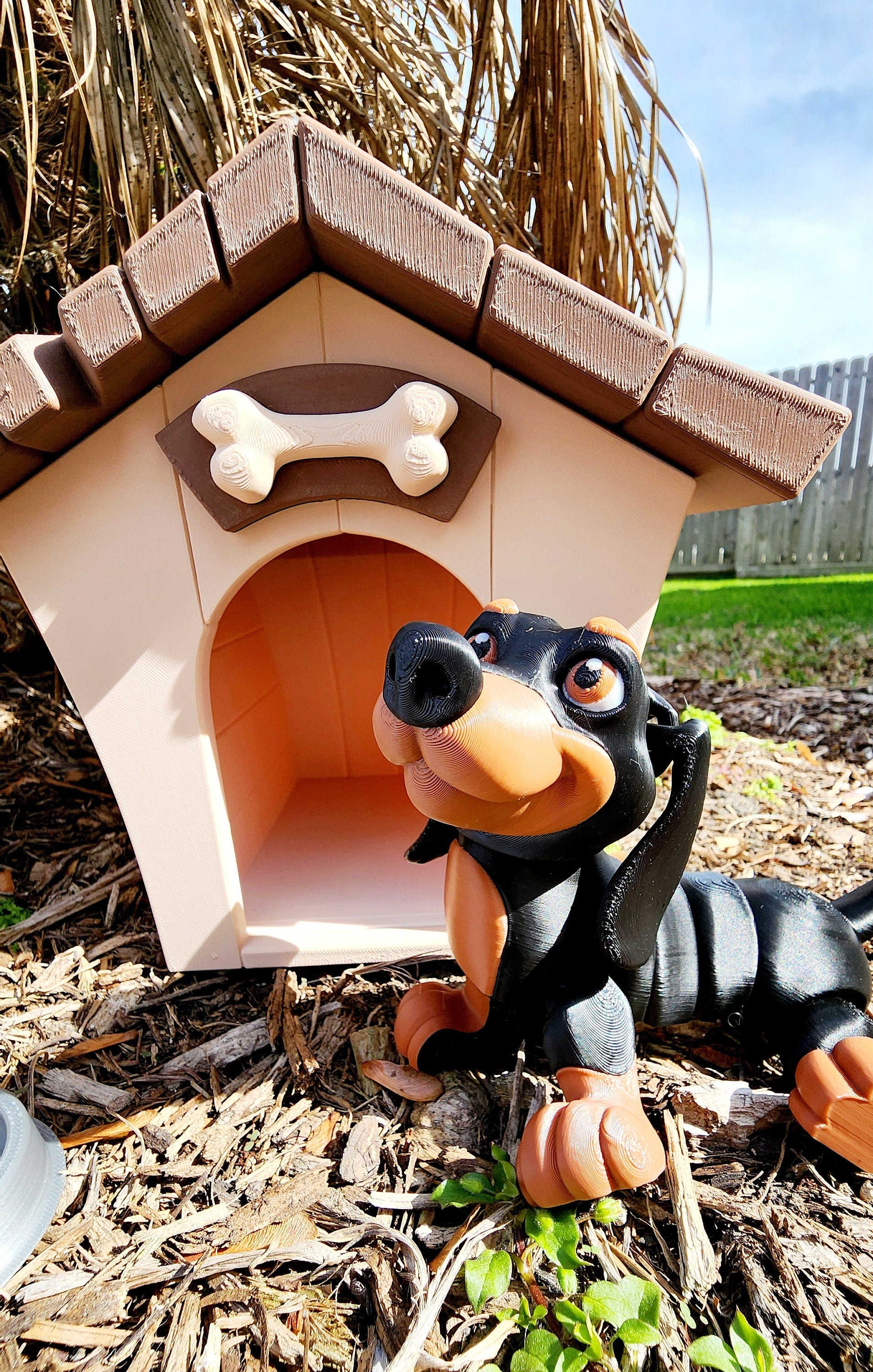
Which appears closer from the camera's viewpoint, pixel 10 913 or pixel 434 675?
pixel 434 675

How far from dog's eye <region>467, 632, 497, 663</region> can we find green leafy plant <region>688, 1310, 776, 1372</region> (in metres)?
0.79

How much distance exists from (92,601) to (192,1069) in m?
0.85

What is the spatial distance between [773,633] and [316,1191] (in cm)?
412

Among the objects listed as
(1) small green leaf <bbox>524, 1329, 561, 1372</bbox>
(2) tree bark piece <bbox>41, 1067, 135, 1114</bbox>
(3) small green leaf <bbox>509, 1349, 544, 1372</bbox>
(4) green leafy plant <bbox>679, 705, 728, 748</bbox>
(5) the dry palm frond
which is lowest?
(2) tree bark piece <bbox>41, 1067, 135, 1114</bbox>

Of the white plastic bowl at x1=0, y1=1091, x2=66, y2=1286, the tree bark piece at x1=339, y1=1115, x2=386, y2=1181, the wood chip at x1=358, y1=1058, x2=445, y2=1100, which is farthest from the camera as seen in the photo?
the wood chip at x1=358, y1=1058, x2=445, y2=1100

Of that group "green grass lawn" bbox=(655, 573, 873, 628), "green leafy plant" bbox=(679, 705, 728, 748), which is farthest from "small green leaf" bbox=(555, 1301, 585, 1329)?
"green grass lawn" bbox=(655, 573, 873, 628)

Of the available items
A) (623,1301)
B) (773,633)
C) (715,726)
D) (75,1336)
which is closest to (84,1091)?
(75,1336)

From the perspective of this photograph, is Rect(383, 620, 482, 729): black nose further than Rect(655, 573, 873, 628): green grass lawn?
No

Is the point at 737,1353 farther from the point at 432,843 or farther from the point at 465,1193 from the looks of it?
the point at 432,843

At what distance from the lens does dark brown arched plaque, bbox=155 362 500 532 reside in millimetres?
1167

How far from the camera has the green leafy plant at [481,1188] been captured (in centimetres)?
96

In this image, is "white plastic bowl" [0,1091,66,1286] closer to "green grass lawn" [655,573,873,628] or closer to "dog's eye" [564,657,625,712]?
"dog's eye" [564,657,625,712]

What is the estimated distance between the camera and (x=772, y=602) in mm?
5301

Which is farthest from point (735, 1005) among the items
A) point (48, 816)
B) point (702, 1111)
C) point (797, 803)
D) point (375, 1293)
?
point (48, 816)
